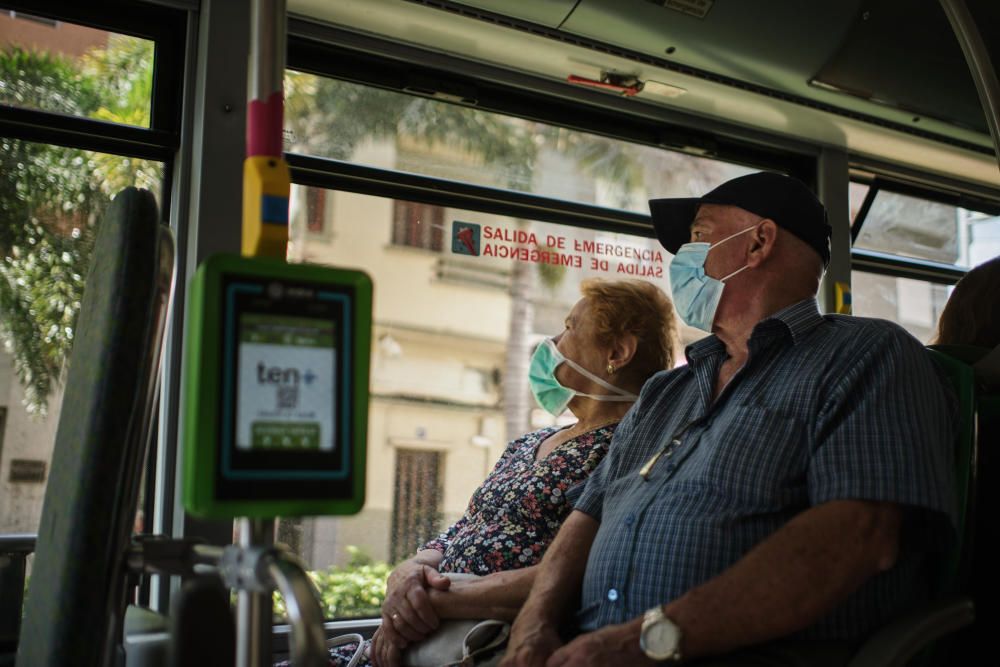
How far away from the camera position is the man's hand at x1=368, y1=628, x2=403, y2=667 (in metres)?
2.48

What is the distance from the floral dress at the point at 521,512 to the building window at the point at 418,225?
99 cm

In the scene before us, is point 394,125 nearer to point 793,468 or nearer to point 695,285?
point 695,285

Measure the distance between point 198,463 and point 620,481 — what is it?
5.37 ft

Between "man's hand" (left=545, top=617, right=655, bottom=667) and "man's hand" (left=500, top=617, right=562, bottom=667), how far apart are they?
0.16 meters

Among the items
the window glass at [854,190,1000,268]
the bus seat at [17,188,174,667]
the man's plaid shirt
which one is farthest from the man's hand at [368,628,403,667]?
the window glass at [854,190,1000,268]

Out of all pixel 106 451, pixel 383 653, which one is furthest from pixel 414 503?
pixel 106 451

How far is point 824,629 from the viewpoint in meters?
1.86

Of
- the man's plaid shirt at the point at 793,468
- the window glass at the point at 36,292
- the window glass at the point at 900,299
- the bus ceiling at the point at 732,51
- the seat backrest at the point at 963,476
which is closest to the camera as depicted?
the man's plaid shirt at the point at 793,468

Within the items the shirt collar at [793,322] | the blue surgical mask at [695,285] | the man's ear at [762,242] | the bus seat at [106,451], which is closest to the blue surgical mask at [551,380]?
the blue surgical mask at [695,285]

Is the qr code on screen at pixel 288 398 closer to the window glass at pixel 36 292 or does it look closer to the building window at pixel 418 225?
the window glass at pixel 36 292

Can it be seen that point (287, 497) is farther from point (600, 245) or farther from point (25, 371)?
point (600, 245)

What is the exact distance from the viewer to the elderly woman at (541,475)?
2484mm

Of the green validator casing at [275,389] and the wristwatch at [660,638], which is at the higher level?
the green validator casing at [275,389]

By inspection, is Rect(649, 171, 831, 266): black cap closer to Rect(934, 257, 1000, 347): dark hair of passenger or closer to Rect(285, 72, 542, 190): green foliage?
Rect(934, 257, 1000, 347): dark hair of passenger
